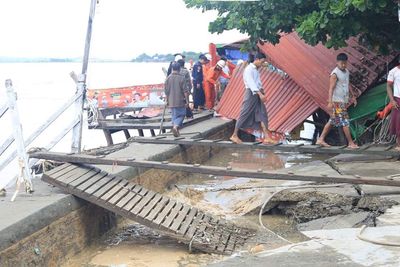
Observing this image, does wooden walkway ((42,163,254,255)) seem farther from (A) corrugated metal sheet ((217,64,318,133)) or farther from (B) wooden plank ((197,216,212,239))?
(A) corrugated metal sheet ((217,64,318,133))

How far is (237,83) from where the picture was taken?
1248 centimetres

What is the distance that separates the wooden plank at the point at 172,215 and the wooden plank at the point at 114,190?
25.3 inches

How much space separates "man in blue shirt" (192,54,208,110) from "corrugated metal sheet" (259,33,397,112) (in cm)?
307

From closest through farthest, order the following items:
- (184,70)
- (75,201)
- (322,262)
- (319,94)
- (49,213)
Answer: (322,262), (49,213), (75,201), (319,94), (184,70)

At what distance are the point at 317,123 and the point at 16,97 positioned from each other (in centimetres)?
671

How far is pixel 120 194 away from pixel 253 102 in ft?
13.5

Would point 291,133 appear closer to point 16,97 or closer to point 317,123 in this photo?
point 317,123

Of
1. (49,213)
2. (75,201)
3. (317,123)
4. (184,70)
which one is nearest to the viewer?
(49,213)

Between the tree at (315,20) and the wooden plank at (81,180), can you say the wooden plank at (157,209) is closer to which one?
the wooden plank at (81,180)

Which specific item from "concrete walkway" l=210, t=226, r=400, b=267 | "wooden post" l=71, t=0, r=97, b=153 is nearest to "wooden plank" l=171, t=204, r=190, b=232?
"concrete walkway" l=210, t=226, r=400, b=267

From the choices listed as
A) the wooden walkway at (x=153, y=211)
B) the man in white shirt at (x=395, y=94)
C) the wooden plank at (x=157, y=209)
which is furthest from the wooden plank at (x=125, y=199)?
the man in white shirt at (x=395, y=94)

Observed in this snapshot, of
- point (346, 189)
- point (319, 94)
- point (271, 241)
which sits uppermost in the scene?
point (319, 94)

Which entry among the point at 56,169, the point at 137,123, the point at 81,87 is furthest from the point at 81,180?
the point at 137,123

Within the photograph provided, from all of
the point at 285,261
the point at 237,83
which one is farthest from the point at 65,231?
the point at 237,83
